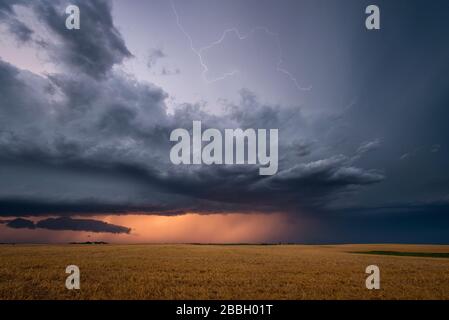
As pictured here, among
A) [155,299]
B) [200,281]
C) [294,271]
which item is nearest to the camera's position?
[155,299]

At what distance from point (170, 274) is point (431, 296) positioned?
1380 centimetres

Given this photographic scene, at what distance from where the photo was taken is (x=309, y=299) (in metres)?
13.0

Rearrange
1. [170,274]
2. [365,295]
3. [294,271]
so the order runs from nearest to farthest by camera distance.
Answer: [365,295], [170,274], [294,271]

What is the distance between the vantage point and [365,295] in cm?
1391

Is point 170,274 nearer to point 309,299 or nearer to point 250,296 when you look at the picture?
point 250,296

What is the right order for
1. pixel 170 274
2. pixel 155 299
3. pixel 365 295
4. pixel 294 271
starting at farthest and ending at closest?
pixel 294 271 → pixel 170 274 → pixel 365 295 → pixel 155 299

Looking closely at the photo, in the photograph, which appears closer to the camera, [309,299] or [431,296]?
[309,299]
